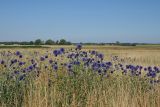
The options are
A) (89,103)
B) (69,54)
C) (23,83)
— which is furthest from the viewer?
(69,54)

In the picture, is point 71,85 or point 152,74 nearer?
point 71,85

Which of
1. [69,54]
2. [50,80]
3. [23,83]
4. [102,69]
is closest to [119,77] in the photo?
[102,69]

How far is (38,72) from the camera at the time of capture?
626 cm

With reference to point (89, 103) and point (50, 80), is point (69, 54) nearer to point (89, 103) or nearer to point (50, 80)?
point (50, 80)

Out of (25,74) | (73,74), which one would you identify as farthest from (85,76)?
(25,74)

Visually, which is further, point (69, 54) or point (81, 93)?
point (69, 54)

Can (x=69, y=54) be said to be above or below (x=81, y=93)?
above

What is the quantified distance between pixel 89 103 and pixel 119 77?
5.66 feet

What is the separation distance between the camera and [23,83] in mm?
5773

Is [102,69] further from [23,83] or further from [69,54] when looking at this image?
[23,83]

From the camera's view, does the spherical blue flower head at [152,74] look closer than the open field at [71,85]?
No

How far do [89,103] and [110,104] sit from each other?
311 millimetres

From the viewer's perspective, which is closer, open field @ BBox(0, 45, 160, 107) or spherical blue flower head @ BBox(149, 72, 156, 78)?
open field @ BBox(0, 45, 160, 107)

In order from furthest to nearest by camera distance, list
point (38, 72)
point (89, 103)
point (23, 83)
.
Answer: point (38, 72)
point (23, 83)
point (89, 103)
